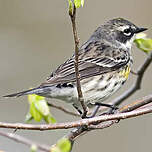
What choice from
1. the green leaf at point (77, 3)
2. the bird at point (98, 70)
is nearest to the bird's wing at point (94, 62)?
the bird at point (98, 70)

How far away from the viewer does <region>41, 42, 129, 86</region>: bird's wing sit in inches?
189

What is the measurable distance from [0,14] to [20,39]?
0.68m

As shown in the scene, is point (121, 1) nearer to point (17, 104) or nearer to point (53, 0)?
point (53, 0)

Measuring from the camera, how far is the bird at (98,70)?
4516mm

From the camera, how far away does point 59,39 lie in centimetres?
923

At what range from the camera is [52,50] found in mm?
9156

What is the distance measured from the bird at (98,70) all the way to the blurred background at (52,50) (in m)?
2.69

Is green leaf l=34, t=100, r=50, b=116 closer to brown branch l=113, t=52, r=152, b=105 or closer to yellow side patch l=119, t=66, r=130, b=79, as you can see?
brown branch l=113, t=52, r=152, b=105

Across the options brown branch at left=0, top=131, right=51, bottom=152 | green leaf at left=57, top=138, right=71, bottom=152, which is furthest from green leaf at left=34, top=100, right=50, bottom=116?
green leaf at left=57, top=138, right=71, bottom=152

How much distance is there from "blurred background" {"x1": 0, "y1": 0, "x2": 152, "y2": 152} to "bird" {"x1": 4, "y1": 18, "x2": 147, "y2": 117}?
8.82 feet

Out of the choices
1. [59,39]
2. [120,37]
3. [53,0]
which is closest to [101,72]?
[120,37]

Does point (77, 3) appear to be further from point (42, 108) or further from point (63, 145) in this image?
point (42, 108)

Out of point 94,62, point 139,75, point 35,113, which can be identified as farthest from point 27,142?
point 94,62

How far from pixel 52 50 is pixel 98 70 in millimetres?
4137
